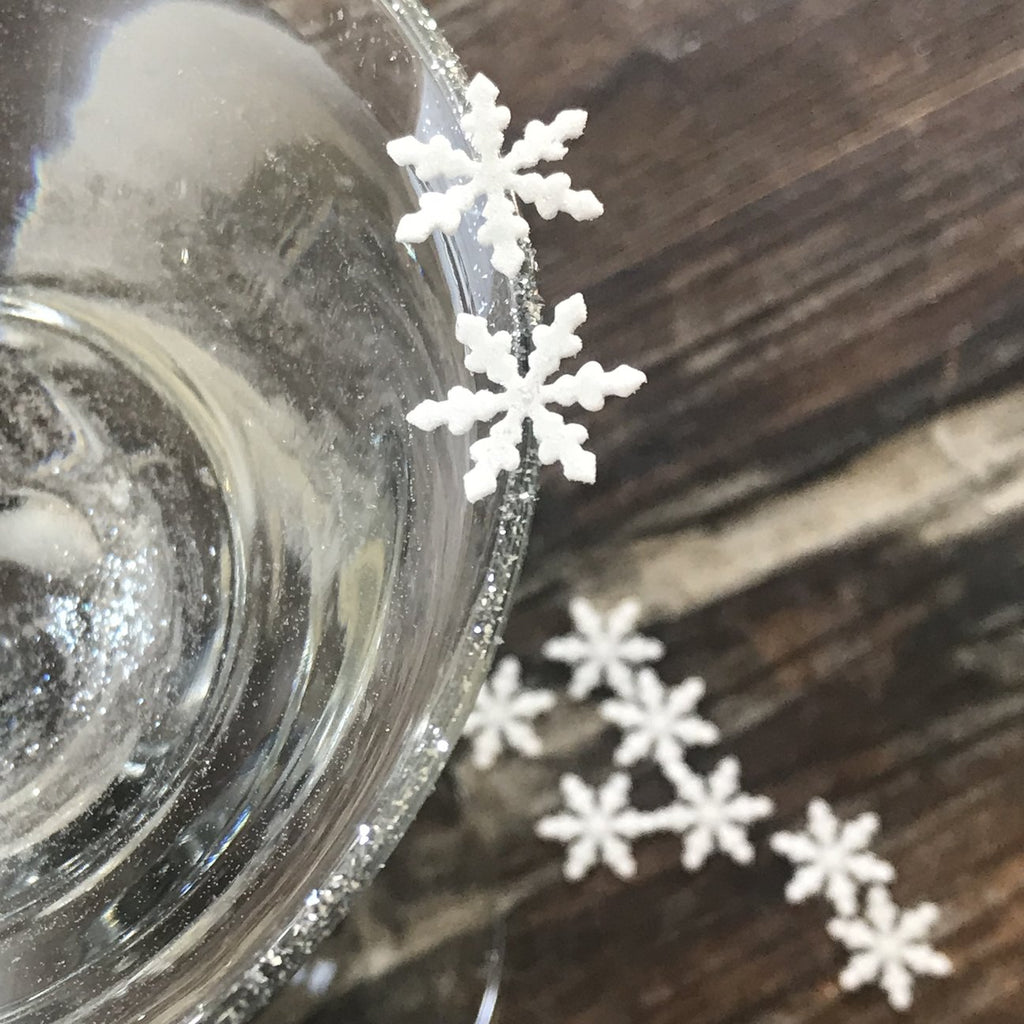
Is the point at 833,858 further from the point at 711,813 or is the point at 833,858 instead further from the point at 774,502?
the point at 774,502

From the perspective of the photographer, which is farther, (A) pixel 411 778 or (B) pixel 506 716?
(B) pixel 506 716

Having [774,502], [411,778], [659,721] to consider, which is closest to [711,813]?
[659,721]

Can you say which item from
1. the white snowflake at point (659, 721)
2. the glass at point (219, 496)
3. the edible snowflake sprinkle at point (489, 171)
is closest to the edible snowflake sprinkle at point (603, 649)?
the white snowflake at point (659, 721)

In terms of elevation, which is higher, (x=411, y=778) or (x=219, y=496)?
(x=219, y=496)

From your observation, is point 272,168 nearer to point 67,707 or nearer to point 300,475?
point 300,475

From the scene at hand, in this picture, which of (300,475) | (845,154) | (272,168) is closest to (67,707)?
(300,475)

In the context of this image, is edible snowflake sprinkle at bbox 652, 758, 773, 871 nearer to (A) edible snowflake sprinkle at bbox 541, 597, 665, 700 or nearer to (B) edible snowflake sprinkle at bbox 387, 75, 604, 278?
(A) edible snowflake sprinkle at bbox 541, 597, 665, 700

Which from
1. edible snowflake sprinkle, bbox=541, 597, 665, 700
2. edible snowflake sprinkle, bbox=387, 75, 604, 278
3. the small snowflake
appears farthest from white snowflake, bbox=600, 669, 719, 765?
edible snowflake sprinkle, bbox=387, 75, 604, 278
